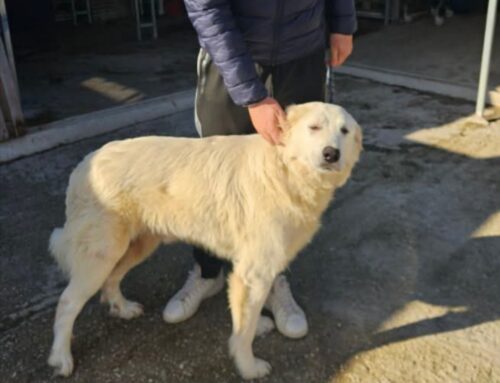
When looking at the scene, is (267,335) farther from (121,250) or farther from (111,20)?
(111,20)

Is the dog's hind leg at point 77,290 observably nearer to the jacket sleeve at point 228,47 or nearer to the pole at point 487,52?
the jacket sleeve at point 228,47

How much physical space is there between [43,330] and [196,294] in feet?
2.46

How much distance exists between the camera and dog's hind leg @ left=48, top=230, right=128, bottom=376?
2.35 metres

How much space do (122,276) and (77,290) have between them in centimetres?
35

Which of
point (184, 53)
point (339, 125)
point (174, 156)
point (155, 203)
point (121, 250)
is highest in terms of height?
point (339, 125)

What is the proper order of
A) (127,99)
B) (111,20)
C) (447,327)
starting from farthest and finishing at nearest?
(111,20)
(127,99)
(447,327)

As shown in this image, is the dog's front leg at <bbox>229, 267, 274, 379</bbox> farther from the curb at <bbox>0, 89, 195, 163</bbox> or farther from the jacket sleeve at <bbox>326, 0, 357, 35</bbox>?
the curb at <bbox>0, 89, 195, 163</bbox>

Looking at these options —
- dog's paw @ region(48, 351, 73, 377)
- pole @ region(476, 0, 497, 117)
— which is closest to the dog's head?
dog's paw @ region(48, 351, 73, 377)

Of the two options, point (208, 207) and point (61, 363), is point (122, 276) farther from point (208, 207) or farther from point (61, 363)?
point (208, 207)

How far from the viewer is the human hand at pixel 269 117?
86.1 inches

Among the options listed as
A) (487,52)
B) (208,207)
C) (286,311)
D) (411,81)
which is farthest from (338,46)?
(411,81)

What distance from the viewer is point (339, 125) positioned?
2.08 metres

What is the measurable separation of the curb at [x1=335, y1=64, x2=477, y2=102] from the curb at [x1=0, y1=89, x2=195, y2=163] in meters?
2.12

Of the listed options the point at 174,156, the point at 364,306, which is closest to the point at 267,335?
the point at 364,306
